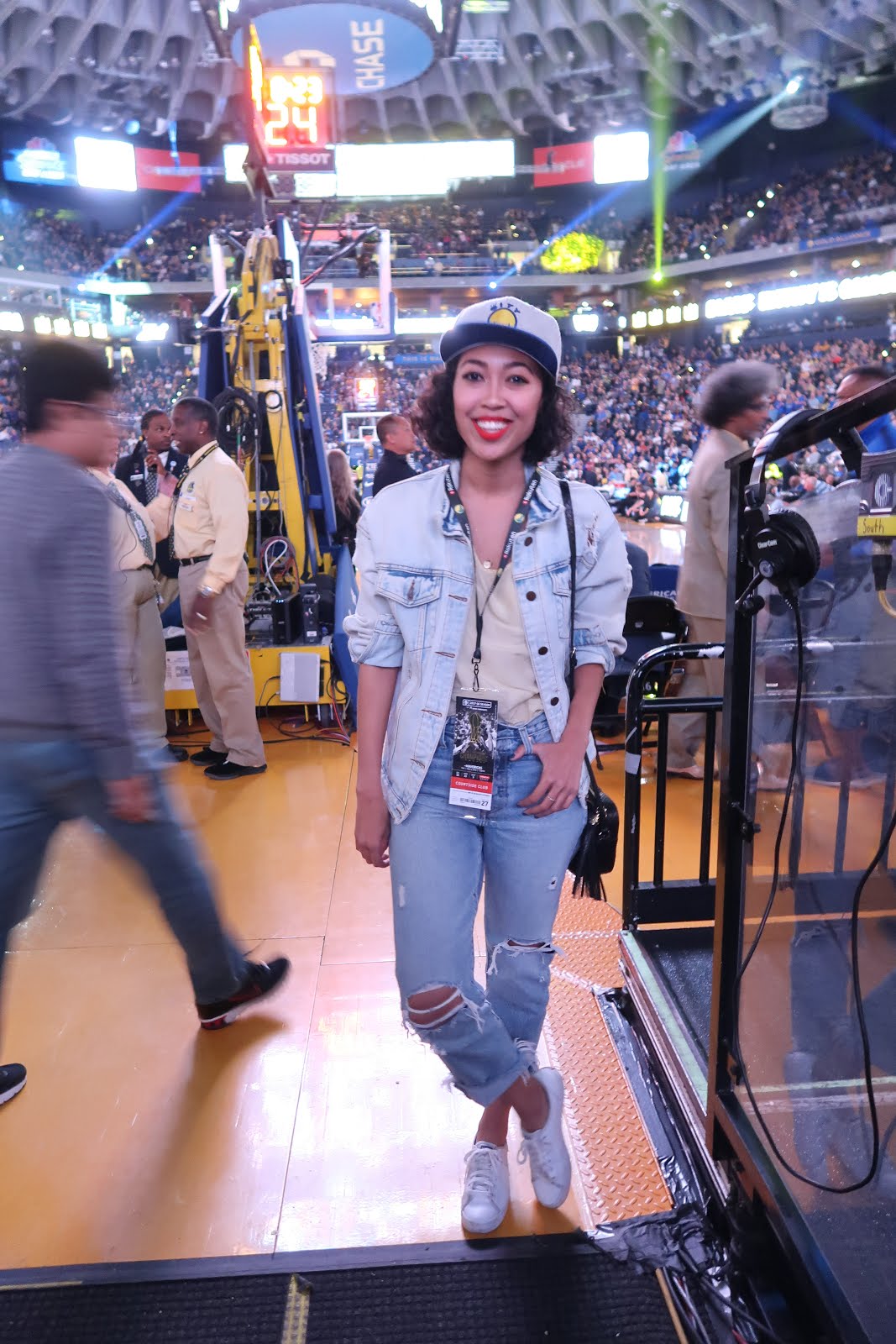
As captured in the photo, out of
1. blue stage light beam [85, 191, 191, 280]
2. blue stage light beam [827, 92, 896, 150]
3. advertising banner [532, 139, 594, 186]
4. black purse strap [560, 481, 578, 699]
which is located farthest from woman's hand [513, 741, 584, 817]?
blue stage light beam [85, 191, 191, 280]

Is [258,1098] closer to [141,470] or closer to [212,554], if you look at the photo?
[212,554]

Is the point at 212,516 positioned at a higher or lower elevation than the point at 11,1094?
higher

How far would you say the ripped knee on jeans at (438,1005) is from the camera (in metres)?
1.64

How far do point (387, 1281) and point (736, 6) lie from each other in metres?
29.0

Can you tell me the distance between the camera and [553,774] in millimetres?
1641

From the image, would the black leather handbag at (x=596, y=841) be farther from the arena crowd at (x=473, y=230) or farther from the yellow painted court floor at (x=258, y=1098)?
the arena crowd at (x=473, y=230)

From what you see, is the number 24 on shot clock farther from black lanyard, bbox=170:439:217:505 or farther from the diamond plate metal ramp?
the diamond plate metal ramp

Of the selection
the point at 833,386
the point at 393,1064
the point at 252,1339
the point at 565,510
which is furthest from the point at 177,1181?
the point at 833,386

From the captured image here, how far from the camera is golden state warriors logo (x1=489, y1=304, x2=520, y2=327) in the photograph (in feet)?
5.30

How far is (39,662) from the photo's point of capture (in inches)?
76.3

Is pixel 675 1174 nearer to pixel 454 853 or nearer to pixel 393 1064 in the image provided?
pixel 393 1064

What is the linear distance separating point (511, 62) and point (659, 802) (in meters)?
33.0

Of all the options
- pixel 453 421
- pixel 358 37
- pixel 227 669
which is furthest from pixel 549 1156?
pixel 358 37

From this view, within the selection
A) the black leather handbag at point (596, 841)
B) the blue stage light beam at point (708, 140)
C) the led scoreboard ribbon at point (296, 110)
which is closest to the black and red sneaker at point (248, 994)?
the black leather handbag at point (596, 841)
